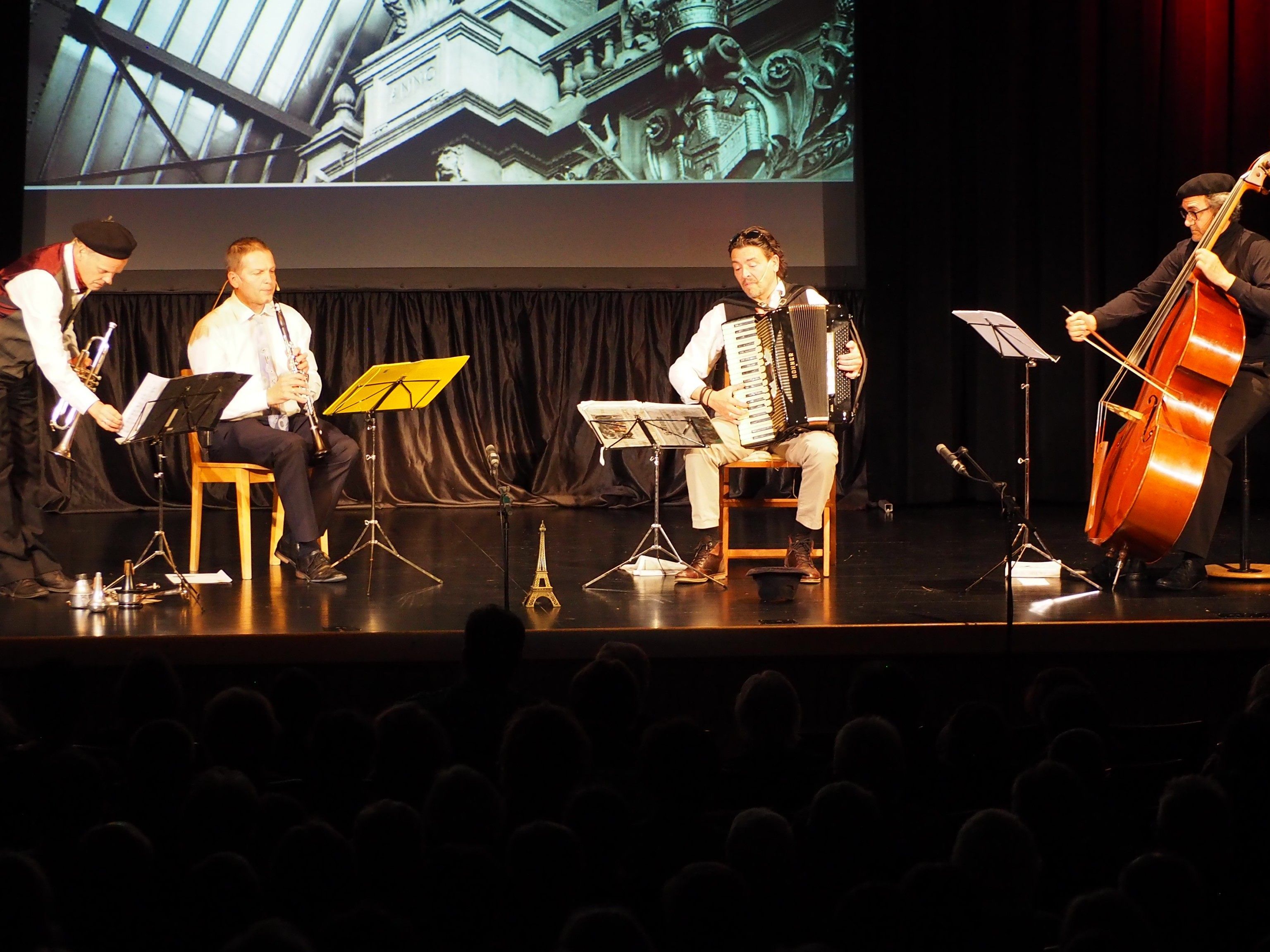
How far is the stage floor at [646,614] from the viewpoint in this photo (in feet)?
14.2

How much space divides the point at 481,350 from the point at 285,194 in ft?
4.74

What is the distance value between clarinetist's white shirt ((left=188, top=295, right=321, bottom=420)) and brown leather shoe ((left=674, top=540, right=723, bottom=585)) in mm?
1730

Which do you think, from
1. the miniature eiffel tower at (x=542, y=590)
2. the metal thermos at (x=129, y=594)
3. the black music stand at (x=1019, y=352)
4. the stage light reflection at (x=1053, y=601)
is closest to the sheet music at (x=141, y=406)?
the metal thermos at (x=129, y=594)

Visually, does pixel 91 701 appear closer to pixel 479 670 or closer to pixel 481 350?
pixel 479 670

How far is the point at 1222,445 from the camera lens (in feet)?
16.8

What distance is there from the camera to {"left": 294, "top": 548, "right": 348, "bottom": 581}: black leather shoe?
18.0 feet

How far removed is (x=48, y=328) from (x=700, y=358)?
100 inches

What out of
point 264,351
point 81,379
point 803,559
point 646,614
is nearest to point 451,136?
point 264,351

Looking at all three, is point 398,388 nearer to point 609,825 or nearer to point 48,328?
point 48,328

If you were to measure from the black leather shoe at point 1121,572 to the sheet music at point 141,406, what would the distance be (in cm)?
351

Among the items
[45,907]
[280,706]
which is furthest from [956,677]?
[45,907]

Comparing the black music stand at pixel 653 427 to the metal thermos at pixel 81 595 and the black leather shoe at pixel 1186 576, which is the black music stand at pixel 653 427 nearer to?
the black leather shoe at pixel 1186 576

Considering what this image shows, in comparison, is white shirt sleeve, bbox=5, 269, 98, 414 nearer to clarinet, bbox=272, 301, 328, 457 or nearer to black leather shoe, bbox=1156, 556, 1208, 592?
clarinet, bbox=272, 301, 328, 457

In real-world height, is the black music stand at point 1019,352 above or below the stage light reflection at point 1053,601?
above
